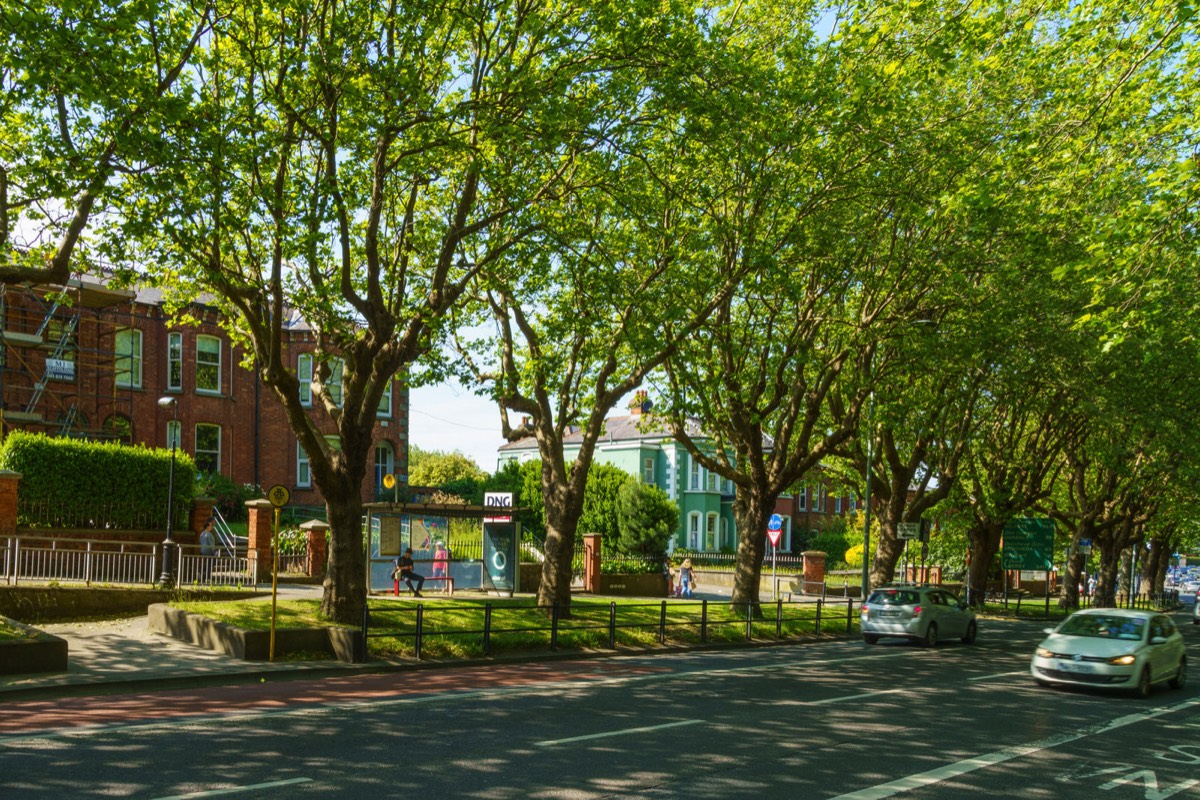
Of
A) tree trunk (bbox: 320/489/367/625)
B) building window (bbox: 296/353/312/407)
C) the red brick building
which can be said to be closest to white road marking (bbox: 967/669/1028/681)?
tree trunk (bbox: 320/489/367/625)

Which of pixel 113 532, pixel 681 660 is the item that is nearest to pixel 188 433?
pixel 113 532

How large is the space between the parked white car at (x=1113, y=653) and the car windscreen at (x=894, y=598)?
760 cm

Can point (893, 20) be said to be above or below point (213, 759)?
above

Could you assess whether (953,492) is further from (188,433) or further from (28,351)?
(28,351)

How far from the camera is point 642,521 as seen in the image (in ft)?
156

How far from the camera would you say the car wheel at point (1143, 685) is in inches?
645

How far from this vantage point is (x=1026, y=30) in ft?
57.9

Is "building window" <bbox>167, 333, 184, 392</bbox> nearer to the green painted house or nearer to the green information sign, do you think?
the green painted house

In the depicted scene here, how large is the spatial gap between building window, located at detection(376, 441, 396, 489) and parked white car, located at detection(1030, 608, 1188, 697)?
37464 mm

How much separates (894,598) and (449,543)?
43.0 ft

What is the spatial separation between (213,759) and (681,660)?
12091 millimetres

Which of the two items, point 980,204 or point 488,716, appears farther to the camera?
point 980,204

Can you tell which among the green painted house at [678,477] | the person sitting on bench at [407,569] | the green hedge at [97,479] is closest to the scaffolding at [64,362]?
the green hedge at [97,479]

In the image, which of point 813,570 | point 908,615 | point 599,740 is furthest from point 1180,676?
point 813,570
